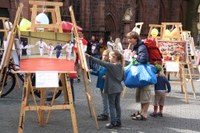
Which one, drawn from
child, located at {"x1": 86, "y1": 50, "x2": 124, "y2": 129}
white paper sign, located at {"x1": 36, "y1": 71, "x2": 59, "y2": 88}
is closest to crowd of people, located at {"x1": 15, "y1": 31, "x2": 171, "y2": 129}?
child, located at {"x1": 86, "y1": 50, "x2": 124, "y2": 129}

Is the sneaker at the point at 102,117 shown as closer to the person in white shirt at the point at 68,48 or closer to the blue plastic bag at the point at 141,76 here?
the blue plastic bag at the point at 141,76

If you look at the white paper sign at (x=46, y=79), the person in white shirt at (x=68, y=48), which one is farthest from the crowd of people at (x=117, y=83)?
the white paper sign at (x=46, y=79)

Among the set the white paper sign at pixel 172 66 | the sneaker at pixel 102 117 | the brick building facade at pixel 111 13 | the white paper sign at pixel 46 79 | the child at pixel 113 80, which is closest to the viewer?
the white paper sign at pixel 46 79

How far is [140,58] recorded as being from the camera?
808 cm

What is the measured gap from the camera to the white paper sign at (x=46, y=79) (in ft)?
20.6

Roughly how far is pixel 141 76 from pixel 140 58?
0.38m

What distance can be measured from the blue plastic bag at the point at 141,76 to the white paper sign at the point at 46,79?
222 centimetres

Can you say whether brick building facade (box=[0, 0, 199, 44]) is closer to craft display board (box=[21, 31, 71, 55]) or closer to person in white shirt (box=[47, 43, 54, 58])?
craft display board (box=[21, 31, 71, 55])

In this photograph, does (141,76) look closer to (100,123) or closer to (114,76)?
(114,76)

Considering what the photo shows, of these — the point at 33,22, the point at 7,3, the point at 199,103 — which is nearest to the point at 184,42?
the point at 199,103

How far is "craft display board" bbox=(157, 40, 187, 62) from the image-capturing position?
1190 centimetres

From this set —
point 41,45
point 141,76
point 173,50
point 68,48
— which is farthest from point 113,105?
point 173,50

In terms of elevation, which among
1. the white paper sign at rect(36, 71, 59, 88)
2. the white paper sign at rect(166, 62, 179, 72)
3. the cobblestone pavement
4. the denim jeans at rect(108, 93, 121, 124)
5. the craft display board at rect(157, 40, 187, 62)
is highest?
the craft display board at rect(157, 40, 187, 62)

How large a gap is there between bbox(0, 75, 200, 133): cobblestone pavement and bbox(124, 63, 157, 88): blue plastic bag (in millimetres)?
857
